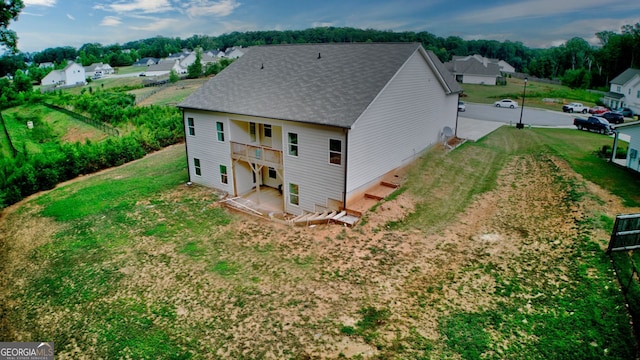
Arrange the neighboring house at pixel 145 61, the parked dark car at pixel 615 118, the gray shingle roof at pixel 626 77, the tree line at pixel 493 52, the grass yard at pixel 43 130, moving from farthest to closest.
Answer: the neighboring house at pixel 145 61 → the tree line at pixel 493 52 → the gray shingle roof at pixel 626 77 → the grass yard at pixel 43 130 → the parked dark car at pixel 615 118

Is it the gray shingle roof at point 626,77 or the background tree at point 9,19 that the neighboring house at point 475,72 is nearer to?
the gray shingle roof at point 626,77

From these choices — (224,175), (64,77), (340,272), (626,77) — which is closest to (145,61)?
(64,77)

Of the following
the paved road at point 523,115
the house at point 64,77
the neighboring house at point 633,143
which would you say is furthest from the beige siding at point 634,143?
the house at point 64,77

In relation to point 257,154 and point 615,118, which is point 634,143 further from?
point 615,118

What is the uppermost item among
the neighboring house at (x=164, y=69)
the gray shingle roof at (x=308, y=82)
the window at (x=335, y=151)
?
the neighboring house at (x=164, y=69)

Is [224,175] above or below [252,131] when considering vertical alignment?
below

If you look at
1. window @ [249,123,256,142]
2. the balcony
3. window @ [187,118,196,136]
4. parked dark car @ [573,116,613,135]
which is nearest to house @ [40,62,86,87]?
window @ [187,118,196,136]

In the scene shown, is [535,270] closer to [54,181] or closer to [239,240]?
[239,240]
